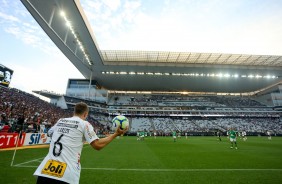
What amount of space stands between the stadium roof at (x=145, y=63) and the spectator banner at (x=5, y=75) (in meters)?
8.23

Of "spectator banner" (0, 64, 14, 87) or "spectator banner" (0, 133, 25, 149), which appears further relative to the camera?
"spectator banner" (0, 64, 14, 87)

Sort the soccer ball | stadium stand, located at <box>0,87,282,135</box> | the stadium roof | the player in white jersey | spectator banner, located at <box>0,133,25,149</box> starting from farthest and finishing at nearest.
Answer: stadium stand, located at <box>0,87,282,135</box>
the stadium roof
spectator banner, located at <box>0,133,25,149</box>
the soccer ball
the player in white jersey

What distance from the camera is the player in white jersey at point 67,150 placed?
2270 millimetres

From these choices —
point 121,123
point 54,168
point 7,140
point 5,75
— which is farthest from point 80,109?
point 5,75

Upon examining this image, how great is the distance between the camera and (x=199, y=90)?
68.4 m

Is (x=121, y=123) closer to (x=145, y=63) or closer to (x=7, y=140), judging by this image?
(x=7, y=140)

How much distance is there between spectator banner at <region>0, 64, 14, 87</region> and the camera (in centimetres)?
2398

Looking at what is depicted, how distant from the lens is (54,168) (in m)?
2.32

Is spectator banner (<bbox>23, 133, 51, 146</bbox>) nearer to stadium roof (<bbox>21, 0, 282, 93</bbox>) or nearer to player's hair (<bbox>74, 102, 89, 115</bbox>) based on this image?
player's hair (<bbox>74, 102, 89, 115</bbox>)

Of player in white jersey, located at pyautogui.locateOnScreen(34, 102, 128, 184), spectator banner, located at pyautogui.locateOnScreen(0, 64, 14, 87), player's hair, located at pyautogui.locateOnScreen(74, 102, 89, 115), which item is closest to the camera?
player in white jersey, located at pyautogui.locateOnScreen(34, 102, 128, 184)

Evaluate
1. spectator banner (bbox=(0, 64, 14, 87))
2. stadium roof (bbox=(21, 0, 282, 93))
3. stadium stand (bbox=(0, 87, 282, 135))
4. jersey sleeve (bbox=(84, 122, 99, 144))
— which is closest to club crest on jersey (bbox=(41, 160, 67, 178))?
jersey sleeve (bbox=(84, 122, 99, 144))

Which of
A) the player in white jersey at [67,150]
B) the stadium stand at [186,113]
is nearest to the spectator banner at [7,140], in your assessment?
the player in white jersey at [67,150]

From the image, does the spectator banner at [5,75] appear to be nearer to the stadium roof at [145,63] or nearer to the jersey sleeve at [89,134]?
the stadium roof at [145,63]

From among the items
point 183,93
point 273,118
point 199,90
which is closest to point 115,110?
point 183,93
